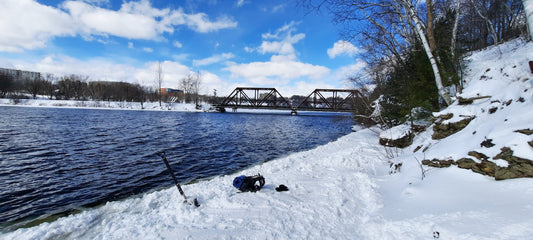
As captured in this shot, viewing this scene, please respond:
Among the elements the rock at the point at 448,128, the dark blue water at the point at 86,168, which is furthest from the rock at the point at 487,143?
the dark blue water at the point at 86,168

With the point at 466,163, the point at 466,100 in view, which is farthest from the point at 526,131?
the point at 466,100

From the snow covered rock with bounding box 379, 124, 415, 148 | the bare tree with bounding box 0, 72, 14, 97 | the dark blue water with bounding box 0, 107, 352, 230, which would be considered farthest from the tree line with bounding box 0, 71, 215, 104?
the snow covered rock with bounding box 379, 124, 415, 148

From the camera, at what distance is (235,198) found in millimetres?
4824

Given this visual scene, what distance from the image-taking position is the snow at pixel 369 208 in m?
2.90

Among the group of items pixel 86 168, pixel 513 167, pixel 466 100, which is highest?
pixel 466 100

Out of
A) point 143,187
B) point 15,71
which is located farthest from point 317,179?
point 15,71

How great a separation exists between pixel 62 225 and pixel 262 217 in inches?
144

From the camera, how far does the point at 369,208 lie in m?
4.19

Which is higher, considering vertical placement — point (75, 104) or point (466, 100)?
point (466, 100)

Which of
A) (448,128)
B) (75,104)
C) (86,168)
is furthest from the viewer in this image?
(75,104)

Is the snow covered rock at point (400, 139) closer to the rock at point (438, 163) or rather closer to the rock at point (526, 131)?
the rock at point (438, 163)

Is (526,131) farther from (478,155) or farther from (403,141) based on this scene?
(403,141)

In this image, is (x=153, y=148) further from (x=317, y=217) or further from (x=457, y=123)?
(x=457, y=123)

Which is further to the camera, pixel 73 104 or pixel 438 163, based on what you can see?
pixel 73 104
